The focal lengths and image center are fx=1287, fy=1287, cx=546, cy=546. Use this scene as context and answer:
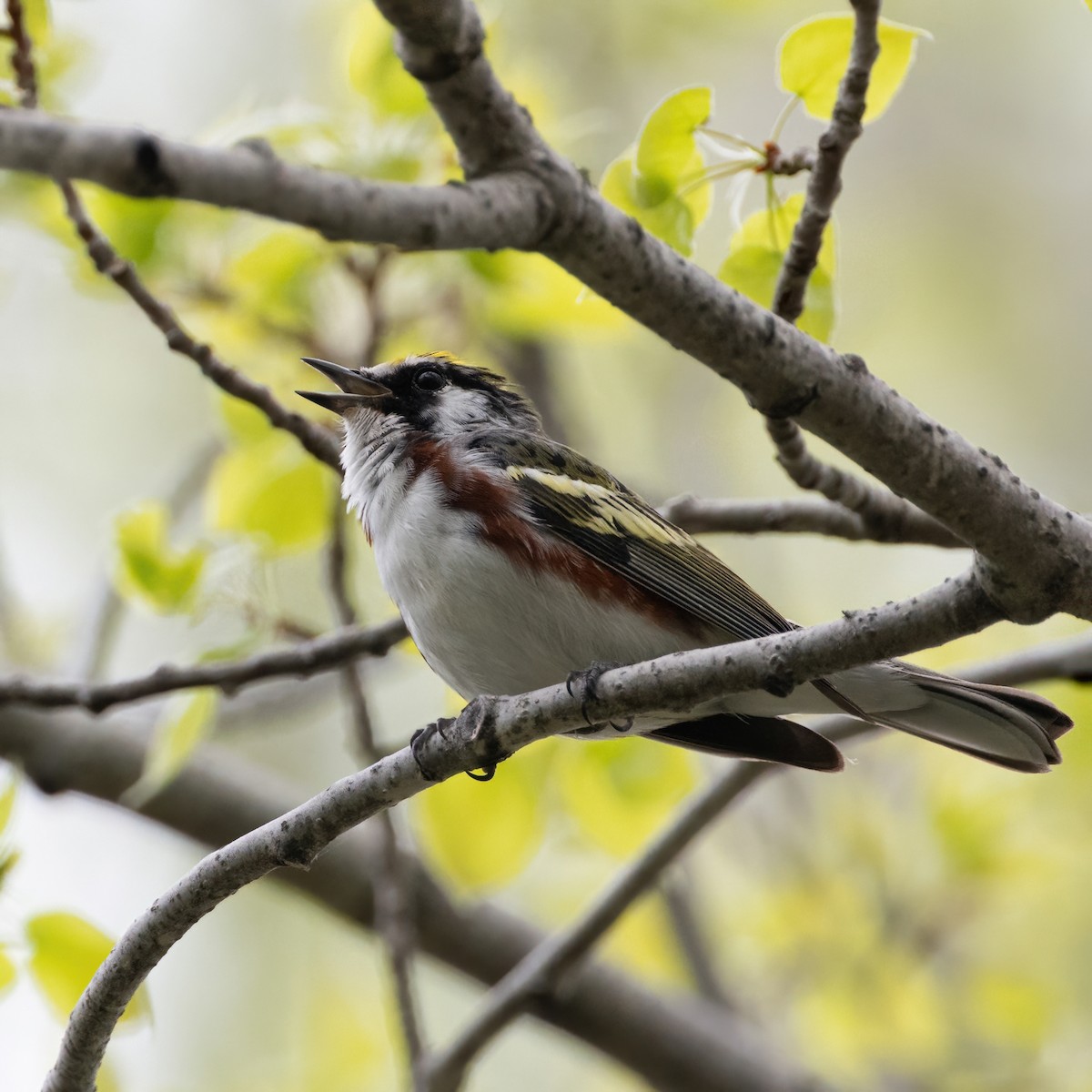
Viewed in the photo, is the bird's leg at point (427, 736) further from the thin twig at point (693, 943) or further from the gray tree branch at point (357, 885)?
the thin twig at point (693, 943)

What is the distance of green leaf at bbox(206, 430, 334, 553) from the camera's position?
11.1ft

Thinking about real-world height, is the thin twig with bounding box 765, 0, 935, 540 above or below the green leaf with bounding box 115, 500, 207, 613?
above

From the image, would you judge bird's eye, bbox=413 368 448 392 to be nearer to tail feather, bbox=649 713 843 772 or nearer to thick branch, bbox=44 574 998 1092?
tail feather, bbox=649 713 843 772

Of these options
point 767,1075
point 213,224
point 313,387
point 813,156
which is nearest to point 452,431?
point 313,387

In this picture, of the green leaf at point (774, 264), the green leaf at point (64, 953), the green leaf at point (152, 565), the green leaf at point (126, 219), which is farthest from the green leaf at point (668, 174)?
the green leaf at point (64, 953)

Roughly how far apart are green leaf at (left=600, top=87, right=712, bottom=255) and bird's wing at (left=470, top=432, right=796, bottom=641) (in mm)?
839

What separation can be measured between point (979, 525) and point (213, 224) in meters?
2.30

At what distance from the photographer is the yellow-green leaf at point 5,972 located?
2580 mm

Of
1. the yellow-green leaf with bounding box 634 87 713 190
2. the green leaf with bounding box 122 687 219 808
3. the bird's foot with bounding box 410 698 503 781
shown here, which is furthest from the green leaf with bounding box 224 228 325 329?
the bird's foot with bounding box 410 698 503 781

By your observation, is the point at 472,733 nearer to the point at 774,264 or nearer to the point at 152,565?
the point at 774,264

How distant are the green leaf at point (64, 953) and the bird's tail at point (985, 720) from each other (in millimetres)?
1793

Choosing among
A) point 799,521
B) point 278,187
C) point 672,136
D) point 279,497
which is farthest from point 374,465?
point 278,187

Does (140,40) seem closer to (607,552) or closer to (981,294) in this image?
(981,294)

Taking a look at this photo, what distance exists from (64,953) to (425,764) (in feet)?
3.13
